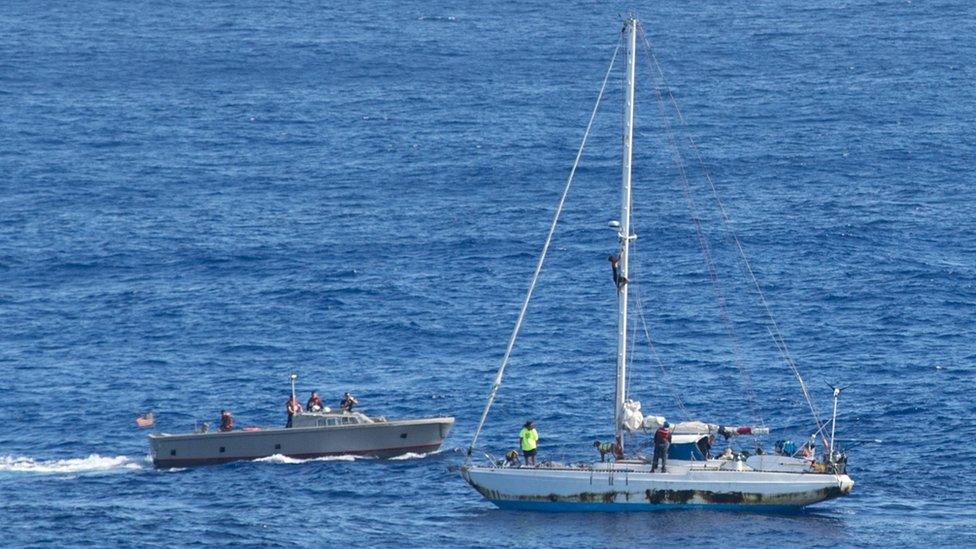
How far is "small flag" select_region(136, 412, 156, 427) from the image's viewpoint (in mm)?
102812

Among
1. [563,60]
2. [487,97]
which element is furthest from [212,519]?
[563,60]

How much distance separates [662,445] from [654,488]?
180 cm

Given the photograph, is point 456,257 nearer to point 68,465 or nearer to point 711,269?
point 711,269

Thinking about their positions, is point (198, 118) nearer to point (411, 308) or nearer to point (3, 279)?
point (3, 279)

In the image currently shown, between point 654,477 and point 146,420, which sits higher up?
point 146,420

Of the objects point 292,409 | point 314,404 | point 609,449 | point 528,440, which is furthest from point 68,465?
point 609,449

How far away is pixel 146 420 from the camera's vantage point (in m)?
103

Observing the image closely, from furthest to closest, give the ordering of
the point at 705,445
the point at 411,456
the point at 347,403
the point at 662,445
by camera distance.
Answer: the point at 347,403
the point at 411,456
the point at 705,445
the point at 662,445

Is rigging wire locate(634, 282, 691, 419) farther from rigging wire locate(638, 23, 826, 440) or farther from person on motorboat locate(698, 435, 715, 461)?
person on motorboat locate(698, 435, 715, 461)

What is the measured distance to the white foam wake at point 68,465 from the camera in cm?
9699

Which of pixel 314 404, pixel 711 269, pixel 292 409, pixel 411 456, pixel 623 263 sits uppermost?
pixel 711 269

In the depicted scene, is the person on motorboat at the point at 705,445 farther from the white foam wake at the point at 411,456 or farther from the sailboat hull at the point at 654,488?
the white foam wake at the point at 411,456

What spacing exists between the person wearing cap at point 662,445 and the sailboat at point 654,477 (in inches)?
10.7

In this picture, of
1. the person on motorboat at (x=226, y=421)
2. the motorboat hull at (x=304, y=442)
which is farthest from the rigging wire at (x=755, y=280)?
the person on motorboat at (x=226, y=421)
